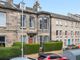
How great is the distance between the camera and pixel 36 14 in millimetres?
44344

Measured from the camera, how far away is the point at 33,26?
4369cm

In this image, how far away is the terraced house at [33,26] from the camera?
3719 cm

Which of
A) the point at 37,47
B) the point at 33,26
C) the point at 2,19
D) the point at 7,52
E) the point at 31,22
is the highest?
the point at 2,19

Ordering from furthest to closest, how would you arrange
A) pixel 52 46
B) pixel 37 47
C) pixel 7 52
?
pixel 52 46
pixel 37 47
pixel 7 52

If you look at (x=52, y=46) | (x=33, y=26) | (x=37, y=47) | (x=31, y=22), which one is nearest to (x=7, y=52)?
(x=37, y=47)

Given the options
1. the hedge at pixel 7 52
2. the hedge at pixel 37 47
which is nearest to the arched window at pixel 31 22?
the hedge at pixel 37 47

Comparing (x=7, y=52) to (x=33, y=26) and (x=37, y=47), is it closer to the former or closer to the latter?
(x=37, y=47)

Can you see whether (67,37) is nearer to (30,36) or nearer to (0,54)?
(30,36)

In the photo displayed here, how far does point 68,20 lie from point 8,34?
22414mm

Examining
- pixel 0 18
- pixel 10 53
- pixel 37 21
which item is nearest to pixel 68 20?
pixel 37 21

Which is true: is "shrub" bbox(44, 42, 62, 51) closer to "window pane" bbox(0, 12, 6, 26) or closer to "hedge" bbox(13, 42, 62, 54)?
"hedge" bbox(13, 42, 62, 54)

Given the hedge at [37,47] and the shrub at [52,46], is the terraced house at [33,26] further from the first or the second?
the shrub at [52,46]

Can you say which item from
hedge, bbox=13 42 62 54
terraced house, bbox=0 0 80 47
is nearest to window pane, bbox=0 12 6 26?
terraced house, bbox=0 0 80 47

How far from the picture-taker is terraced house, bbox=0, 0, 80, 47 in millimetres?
37188
